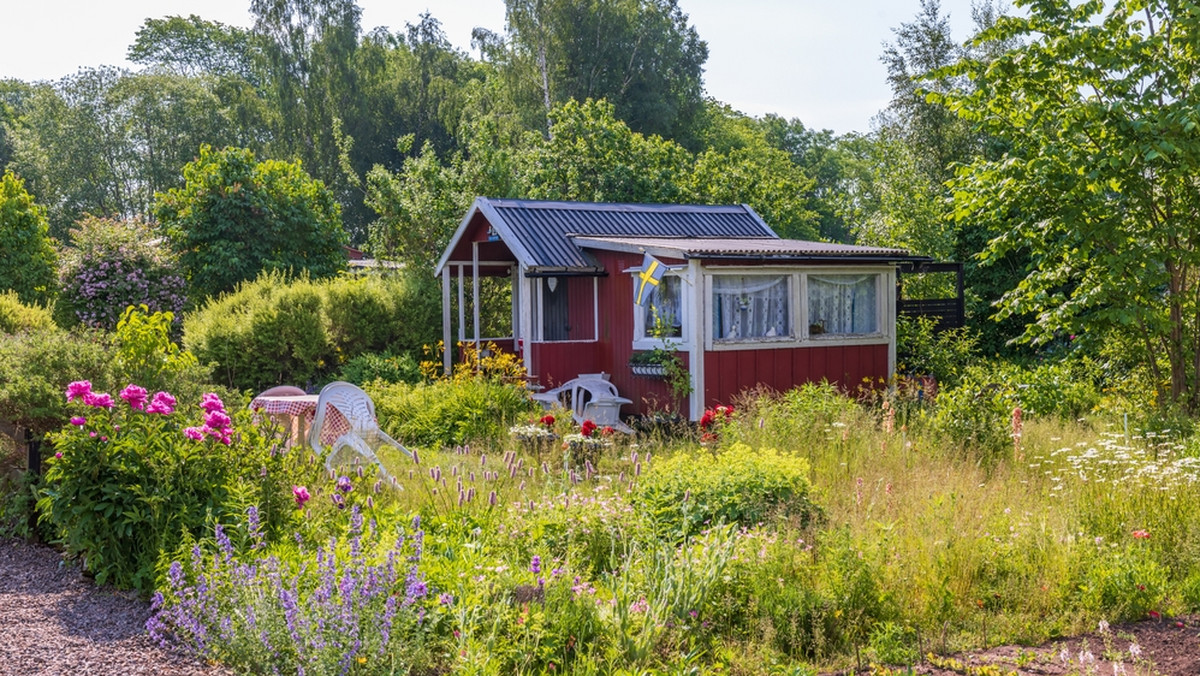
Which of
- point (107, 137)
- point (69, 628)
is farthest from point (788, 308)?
point (107, 137)

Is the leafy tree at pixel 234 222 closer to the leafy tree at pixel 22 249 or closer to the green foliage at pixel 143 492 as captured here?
the leafy tree at pixel 22 249

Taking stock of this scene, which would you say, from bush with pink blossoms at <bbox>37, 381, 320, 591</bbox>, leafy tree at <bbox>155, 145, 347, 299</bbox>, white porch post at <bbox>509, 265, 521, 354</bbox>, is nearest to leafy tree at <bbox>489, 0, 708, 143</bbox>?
leafy tree at <bbox>155, 145, 347, 299</bbox>

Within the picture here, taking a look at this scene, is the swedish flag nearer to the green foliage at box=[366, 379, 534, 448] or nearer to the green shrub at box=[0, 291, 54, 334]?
the green foliage at box=[366, 379, 534, 448]

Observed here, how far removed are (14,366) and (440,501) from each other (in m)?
3.55

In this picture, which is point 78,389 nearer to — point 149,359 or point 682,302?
point 149,359

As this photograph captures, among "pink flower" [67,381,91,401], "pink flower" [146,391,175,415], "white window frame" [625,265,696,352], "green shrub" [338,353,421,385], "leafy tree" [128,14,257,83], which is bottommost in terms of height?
"green shrub" [338,353,421,385]

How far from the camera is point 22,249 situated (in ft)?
78.2

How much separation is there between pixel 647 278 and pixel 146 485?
27.3 ft

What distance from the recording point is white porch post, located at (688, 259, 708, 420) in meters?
13.1

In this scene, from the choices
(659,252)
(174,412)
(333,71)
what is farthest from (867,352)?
(333,71)

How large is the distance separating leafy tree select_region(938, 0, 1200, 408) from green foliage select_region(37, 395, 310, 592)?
7.61 metres

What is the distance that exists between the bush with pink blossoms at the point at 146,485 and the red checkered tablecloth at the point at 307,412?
2730 mm

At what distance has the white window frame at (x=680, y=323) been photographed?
43.7ft

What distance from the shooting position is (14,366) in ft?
25.6
